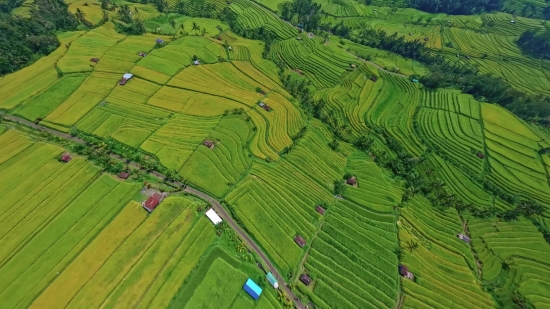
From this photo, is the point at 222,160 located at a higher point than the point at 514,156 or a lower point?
lower

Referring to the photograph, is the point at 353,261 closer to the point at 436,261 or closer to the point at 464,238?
the point at 436,261

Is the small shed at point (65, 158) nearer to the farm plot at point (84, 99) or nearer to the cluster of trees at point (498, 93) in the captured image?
the farm plot at point (84, 99)

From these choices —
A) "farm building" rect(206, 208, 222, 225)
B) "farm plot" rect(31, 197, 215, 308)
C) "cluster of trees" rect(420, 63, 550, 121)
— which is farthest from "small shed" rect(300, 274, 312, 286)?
"cluster of trees" rect(420, 63, 550, 121)

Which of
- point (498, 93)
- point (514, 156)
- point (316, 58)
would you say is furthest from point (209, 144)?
point (498, 93)

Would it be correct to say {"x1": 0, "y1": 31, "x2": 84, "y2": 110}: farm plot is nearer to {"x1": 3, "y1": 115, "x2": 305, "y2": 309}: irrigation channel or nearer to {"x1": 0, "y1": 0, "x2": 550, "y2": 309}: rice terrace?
{"x1": 0, "y1": 0, "x2": 550, "y2": 309}: rice terrace

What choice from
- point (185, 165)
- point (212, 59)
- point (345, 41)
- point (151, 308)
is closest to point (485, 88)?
point (345, 41)

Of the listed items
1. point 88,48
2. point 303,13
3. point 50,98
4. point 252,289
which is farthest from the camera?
point 303,13

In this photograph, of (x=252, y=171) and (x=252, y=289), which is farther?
(x=252, y=171)
